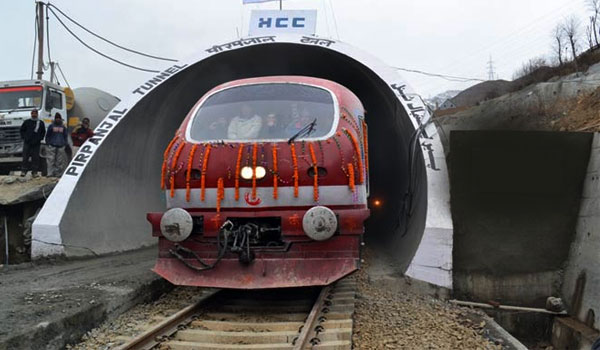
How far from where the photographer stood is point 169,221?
5254 mm

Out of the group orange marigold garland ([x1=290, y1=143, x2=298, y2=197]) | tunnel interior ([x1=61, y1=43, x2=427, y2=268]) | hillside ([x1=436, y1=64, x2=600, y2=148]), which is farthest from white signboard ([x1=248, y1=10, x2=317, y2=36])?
orange marigold garland ([x1=290, y1=143, x2=298, y2=197])

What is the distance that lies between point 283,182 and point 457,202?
3320 mm

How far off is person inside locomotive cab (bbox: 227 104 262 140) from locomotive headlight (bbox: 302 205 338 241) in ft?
4.36

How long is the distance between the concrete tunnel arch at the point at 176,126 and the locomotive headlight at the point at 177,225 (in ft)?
10.9

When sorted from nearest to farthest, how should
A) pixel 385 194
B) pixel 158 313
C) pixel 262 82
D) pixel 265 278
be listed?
pixel 265 278
pixel 158 313
pixel 262 82
pixel 385 194

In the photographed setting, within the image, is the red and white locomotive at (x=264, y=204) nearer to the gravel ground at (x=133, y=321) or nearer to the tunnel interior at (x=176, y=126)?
the gravel ground at (x=133, y=321)

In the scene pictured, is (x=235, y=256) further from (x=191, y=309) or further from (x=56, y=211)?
(x=56, y=211)

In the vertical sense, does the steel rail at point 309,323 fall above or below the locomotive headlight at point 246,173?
below

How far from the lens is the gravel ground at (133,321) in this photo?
4559mm

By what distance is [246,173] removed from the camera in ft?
17.9

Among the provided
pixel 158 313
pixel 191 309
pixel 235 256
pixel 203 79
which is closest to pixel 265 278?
pixel 235 256

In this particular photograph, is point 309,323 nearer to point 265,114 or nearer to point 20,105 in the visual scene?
point 265,114

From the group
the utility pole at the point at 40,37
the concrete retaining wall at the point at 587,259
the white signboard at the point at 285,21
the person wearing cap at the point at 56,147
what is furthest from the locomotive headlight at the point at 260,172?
the utility pole at the point at 40,37

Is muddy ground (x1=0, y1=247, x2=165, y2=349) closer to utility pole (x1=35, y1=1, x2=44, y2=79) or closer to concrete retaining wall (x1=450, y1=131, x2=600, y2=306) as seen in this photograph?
concrete retaining wall (x1=450, y1=131, x2=600, y2=306)
